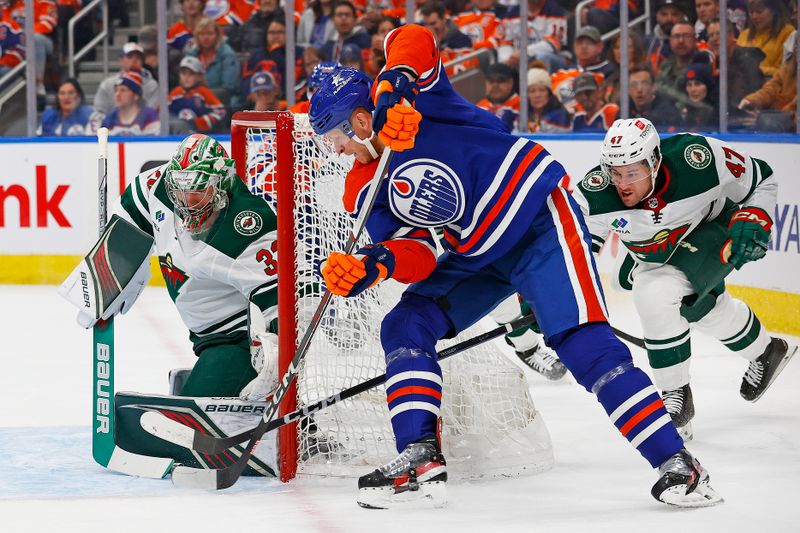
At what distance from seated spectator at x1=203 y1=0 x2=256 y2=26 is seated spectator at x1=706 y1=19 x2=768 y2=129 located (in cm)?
247

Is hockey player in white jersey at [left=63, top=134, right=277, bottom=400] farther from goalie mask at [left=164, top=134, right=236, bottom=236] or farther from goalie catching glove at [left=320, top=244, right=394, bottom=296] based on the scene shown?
goalie catching glove at [left=320, top=244, right=394, bottom=296]

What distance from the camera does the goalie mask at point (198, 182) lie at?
320cm

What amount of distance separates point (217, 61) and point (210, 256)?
3970 millimetres

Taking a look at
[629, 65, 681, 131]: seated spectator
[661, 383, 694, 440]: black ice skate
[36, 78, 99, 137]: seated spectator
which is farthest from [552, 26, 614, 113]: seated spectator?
[661, 383, 694, 440]: black ice skate

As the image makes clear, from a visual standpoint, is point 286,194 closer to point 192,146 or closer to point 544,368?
point 192,146

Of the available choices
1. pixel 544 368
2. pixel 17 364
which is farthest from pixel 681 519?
pixel 17 364

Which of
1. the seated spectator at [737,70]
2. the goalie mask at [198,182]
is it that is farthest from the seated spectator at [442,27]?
the goalie mask at [198,182]

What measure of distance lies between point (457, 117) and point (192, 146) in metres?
0.73

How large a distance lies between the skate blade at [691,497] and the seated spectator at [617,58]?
419cm

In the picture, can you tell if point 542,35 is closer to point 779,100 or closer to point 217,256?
point 779,100

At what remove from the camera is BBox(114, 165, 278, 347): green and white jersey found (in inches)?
130

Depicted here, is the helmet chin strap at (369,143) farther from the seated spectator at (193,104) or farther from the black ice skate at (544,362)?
the seated spectator at (193,104)

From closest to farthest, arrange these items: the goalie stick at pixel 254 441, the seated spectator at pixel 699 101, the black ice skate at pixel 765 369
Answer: the goalie stick at pixel 254 441 → the black ice skate at pixel 765 369 → the seated spectator at pixel 699 101

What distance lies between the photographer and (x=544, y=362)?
14.9 ft
